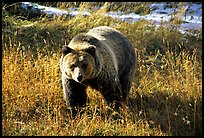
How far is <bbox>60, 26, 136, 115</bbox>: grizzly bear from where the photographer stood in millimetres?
4809

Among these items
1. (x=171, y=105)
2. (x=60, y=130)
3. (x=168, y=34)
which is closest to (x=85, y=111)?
(x=60, y=130)

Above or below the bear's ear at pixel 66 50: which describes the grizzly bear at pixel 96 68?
below

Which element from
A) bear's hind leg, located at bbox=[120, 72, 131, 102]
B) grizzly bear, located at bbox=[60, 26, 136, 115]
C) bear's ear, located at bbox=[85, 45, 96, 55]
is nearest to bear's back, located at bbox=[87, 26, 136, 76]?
grizzly bear, located at bbox=[60, 26, 136, 115]

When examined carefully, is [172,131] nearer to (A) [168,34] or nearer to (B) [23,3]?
(A) [168,34]

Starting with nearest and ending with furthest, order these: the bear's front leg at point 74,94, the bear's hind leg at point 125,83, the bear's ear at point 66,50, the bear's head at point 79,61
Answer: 1. the bear's head at point 79,61
2. the bear's ear at point 66,50
3. the bear's front leg at point 74,94
4. the bear's hind leg at point 125,83

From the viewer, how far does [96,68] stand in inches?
193

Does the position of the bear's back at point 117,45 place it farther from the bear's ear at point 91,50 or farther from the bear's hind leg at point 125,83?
the bear's ear at point 91,50

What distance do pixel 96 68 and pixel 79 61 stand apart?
0.93 ft

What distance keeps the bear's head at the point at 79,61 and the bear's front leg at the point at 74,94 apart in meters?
0.20

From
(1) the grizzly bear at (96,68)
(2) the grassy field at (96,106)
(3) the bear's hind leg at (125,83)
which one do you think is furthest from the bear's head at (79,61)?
(3) the bear's hind leg at (125,83)

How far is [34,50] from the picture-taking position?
7.88m

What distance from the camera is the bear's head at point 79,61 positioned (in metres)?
4.75

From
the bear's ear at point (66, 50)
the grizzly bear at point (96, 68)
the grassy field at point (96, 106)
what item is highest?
the bear's ear at point (66, 50)

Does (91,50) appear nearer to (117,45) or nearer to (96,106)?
(96,106)
